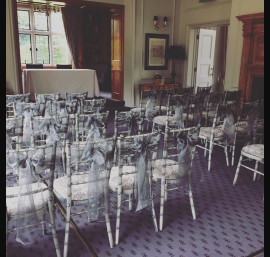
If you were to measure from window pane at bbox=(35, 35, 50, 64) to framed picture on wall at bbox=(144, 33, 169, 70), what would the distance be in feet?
16.0

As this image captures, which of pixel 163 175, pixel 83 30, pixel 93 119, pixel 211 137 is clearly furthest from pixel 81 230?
pixel 83 30

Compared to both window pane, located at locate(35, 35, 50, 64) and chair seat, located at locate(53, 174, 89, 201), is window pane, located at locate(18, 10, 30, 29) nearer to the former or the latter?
window pane, located at locate(35, 35, 50, 64)

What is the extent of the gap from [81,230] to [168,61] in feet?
22.3

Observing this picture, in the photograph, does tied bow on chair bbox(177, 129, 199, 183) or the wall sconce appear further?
the wall sconce

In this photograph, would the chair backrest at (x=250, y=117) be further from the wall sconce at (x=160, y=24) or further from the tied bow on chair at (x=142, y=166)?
the wall sconce at (x=160, y=24)

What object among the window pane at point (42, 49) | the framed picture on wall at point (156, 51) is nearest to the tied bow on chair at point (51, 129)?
the framed picture on wall at point (156, 51)

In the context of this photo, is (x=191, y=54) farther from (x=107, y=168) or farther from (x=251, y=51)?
(x=107, y=168)

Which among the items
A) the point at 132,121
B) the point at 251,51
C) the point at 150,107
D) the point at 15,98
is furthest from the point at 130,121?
the point at 251,51

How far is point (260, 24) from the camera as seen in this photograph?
5.67 m

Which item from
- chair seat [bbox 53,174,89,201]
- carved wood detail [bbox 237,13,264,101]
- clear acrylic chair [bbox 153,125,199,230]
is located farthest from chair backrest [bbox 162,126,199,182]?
carved wood detail [bbox 237,13,264,101]

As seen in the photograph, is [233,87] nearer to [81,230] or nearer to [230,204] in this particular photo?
[230,204]

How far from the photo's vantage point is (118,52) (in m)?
8.00

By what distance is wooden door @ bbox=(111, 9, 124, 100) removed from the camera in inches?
305

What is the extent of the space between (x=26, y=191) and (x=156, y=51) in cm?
689
